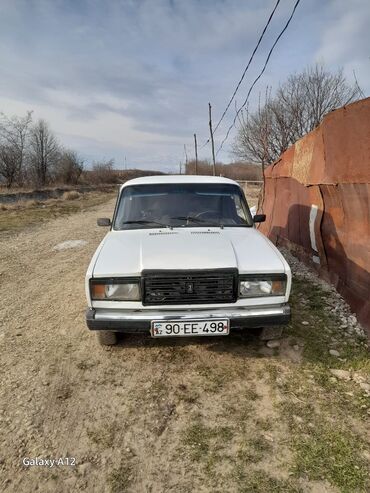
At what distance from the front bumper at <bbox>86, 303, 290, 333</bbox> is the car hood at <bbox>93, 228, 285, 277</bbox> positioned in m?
0.36

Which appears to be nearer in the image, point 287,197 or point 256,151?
point 287,197

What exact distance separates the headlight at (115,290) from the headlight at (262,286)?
933 millimetres

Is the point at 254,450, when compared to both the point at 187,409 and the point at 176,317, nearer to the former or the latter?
the point at 187,409

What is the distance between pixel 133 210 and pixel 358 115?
9.58 feet

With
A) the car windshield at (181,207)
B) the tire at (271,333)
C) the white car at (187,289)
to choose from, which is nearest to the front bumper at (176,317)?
the white car at (187,289)

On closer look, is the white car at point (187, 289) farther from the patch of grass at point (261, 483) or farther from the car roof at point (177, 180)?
the car roof at point (177, 180)

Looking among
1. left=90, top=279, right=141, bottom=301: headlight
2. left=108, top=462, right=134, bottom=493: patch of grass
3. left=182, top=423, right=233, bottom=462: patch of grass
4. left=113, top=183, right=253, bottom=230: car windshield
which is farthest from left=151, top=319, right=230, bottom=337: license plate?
left=113, top=183, right=253, bottom=230: car windshield

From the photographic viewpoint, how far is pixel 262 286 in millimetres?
3250

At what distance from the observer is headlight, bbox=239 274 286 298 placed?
10.5ft

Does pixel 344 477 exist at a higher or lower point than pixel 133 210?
lower

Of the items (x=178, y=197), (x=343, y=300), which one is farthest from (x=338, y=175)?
(x=178, y=197)

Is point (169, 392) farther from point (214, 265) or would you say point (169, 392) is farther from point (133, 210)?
point (133, 210)

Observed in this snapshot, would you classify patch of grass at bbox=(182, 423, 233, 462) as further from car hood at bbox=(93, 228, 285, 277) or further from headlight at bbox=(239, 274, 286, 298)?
car hood at bbox=(93, 228, 285, 277)

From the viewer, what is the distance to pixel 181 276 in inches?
123
